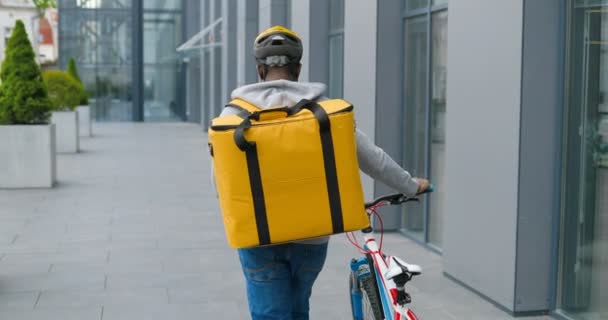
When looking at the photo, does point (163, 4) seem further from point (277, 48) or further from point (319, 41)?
point (277, 48)

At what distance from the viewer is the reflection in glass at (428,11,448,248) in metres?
8.57

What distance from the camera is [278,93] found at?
3469mm

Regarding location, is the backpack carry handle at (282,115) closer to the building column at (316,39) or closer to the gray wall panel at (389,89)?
the gray wall panel at (389,89)

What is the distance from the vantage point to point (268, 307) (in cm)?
355

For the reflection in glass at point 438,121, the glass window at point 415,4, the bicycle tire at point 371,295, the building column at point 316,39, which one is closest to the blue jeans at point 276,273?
the bicycle tire at point 371,295

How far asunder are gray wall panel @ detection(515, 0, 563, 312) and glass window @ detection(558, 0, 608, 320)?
9cm

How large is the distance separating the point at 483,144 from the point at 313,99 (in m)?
3.24

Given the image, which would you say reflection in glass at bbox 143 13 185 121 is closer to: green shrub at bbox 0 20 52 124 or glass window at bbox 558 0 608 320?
green shrub at bbox 0 20 52 124

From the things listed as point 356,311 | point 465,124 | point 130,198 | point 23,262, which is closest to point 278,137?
point 356,311

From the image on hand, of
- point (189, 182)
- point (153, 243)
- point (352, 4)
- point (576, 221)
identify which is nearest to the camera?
point (576, 221)

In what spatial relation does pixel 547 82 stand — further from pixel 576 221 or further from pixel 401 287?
pixel 401 287

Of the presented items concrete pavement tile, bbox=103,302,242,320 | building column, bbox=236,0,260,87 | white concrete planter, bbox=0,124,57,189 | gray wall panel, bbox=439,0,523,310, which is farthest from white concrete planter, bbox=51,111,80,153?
gray wall panel, bbox=439,0,523,310

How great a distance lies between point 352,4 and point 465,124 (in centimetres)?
366

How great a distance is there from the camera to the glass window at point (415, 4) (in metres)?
9.02
